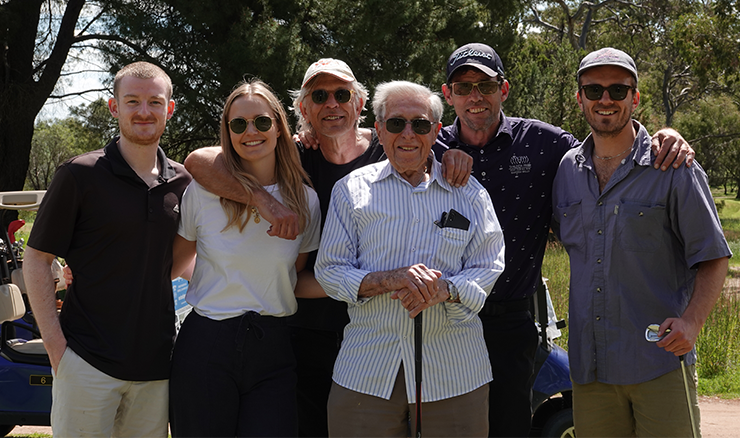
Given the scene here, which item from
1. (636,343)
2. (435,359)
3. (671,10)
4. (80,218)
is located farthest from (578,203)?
(671,10)

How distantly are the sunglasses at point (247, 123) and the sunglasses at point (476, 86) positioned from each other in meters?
1.13

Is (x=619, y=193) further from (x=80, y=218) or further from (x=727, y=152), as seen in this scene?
(x=727, y=152)

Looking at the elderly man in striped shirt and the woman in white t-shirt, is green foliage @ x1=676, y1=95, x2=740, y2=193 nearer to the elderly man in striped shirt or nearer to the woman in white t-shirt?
the elderly man in striped shirt

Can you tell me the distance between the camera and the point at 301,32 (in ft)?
36.4

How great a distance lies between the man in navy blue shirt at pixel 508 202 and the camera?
11.7ft

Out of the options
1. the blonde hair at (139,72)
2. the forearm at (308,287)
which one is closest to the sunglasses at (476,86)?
the forearm at (308,287)

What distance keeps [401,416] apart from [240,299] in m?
0.86

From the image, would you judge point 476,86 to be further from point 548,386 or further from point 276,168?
point 548,386

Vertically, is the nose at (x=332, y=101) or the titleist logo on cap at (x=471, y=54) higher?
the titleist logo on cap at (x=471, y=54)

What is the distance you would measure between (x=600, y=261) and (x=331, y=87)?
1.62 meters

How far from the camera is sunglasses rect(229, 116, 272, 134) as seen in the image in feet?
10.1

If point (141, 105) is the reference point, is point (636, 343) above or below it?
below

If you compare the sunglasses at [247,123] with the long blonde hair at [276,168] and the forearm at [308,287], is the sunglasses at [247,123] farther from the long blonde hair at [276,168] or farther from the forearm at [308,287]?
the forearm at [308,287]

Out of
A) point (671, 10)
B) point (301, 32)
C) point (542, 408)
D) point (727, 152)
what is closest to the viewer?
point (542, 408)
